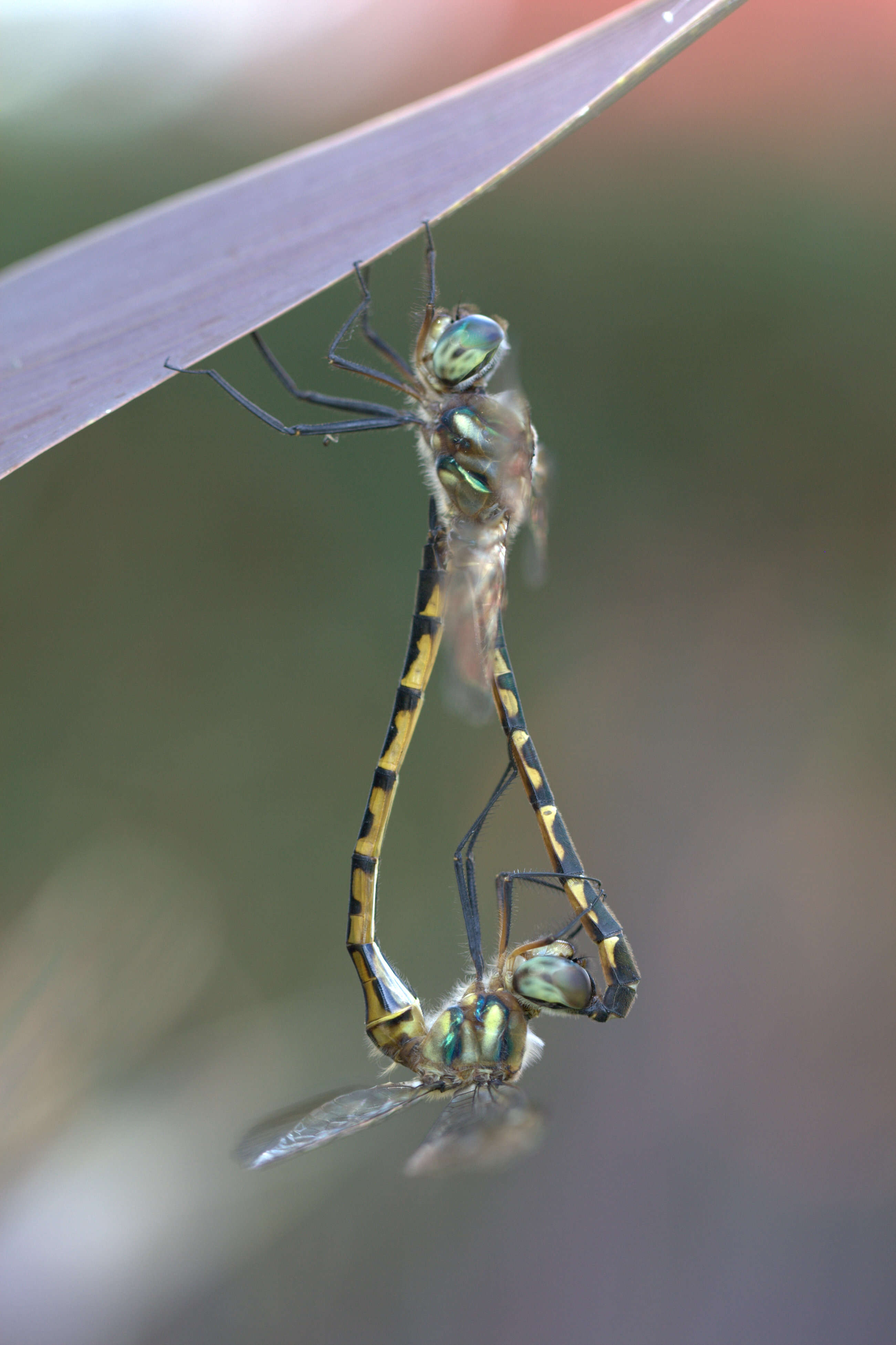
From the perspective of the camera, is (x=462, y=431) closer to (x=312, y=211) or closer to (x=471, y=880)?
(x=312, y=211)

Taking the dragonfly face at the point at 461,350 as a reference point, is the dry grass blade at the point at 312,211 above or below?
below

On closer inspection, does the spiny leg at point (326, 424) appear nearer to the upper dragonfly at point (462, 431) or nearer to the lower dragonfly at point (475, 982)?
the upper dragonfly at point (462, 431)

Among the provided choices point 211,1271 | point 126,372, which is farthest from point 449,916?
point 126,372

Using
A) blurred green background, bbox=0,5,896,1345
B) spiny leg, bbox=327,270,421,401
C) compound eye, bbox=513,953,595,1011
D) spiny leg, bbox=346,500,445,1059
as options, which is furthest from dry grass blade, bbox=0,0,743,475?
blurred green background, bbox=0,5,896,1345

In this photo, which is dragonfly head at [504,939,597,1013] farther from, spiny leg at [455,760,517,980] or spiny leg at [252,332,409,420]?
spiny leg at [252,332,409,420]

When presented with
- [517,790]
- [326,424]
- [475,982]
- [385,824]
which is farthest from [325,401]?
[517,790]

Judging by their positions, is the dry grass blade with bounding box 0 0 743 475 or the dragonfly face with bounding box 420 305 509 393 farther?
the dragonfly face with bounding box 420 305 509 393

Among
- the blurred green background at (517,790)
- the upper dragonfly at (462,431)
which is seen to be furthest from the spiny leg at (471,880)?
the blurred green background at (517,790)

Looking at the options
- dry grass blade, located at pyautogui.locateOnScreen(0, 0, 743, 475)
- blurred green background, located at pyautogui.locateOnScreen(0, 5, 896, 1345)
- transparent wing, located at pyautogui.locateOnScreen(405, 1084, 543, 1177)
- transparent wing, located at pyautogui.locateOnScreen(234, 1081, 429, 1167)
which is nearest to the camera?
dry grass blade, located at pyautogui.locateOnScreen(0, 0, 743, 475)

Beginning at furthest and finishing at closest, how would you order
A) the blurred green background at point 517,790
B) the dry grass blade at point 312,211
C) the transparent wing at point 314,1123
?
1. the blurred green background at point 517,790
2. the transparent wing at point 314,1123
3. the dry grass blade at point 312,211
